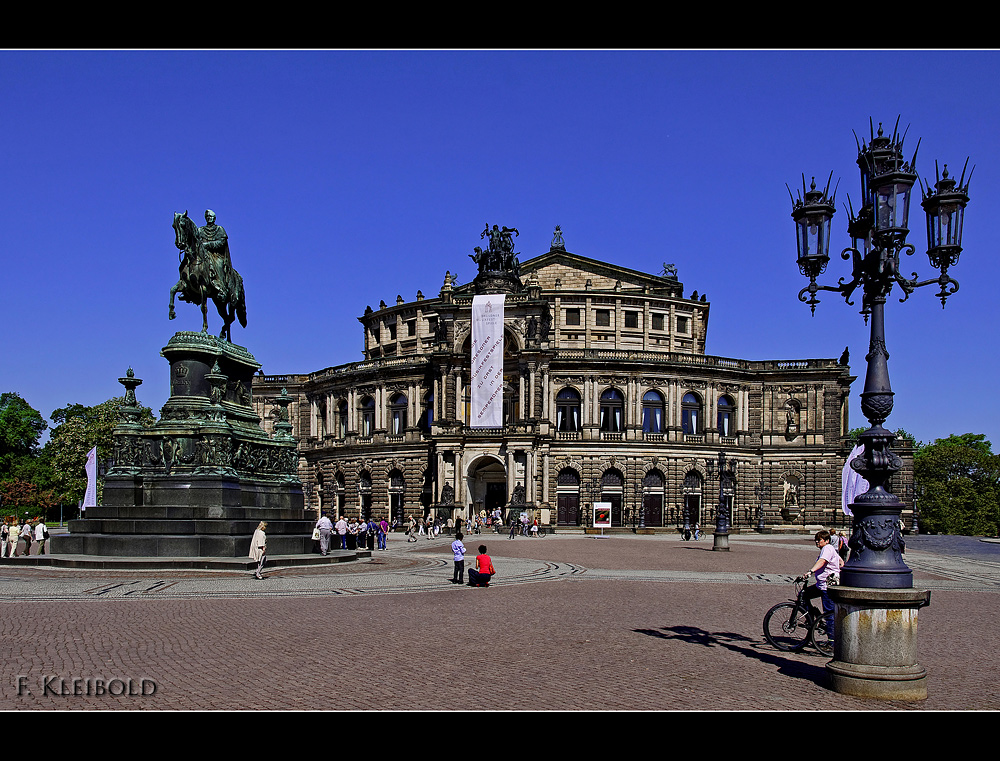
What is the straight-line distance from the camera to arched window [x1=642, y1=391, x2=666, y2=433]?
74312 mm

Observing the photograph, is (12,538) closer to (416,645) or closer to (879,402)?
(416,645)

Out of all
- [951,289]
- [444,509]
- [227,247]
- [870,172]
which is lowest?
[444,509]

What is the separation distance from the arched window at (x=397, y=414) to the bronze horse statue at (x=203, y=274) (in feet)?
163

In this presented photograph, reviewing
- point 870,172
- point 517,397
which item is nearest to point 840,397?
point 517,397

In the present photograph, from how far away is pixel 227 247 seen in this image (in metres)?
28.2

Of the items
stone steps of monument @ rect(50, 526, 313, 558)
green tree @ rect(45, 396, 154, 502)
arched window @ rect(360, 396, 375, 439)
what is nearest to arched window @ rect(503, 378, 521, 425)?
arched window @ rect(360, 396, 375, 439)

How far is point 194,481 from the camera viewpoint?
24.6 m

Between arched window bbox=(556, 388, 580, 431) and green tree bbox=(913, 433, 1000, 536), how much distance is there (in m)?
44.3

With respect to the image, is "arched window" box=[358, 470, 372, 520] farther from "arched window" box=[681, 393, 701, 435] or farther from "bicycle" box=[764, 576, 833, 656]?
"bicycle" box=[764, 576, 833, 656]

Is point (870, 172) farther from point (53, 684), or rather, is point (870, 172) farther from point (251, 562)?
point (251, 562)

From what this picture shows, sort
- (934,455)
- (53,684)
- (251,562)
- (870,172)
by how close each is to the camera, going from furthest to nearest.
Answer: (934,455) → (251,562) → (870,172) → (53,684)

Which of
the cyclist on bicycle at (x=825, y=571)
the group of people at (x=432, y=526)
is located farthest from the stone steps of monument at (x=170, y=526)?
the group of people at (x=432, y=526)

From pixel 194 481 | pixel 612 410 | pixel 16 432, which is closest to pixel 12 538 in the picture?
pixel 194 481

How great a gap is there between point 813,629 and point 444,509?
56573mm
